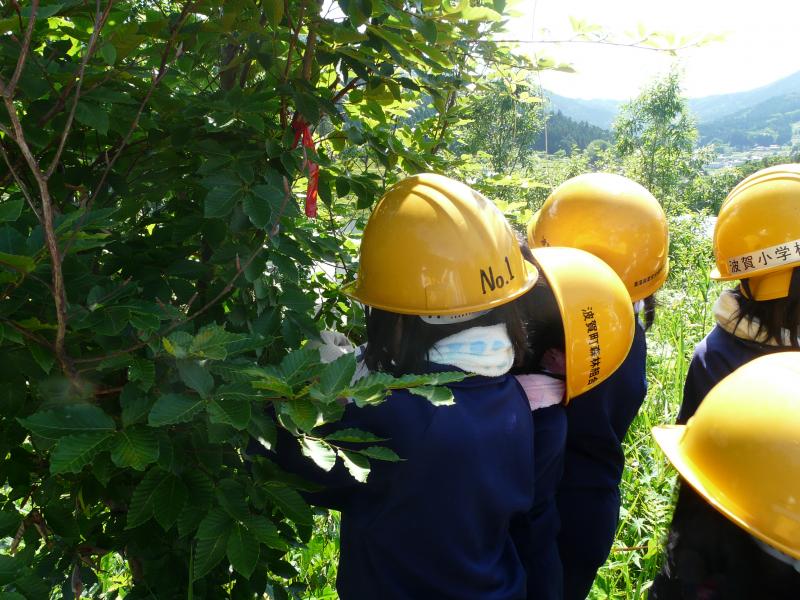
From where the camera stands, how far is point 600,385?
220 cm

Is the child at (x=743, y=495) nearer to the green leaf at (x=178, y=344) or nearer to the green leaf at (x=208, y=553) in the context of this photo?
the green leaf at (x=208, y=553)

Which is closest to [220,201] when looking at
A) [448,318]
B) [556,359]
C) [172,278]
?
[172,278]

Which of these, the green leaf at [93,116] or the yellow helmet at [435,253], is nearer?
the green leaf at [93,116]

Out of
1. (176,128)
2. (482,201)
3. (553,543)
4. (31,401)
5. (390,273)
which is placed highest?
(176,128)

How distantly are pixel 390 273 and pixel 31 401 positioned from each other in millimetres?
946

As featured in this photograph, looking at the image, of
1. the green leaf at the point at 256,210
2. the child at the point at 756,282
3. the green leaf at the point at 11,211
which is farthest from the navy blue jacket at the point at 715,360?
the green leaf at the point at 11,211

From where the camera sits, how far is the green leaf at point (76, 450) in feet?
3.02

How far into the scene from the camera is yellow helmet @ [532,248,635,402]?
1.97 meters

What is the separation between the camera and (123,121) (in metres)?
1.62

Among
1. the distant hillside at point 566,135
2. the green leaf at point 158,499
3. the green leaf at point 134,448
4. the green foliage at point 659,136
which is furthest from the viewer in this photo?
the distant hillside at point 566,135

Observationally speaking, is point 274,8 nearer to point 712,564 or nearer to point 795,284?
point 712,564

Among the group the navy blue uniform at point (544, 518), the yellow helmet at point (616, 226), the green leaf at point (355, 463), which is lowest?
the navy blue uniform at point (544, 518)

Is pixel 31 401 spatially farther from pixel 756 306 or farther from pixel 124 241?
pixel 756 306

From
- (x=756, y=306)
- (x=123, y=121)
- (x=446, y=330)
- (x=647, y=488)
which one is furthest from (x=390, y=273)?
(x=647, y=488)
